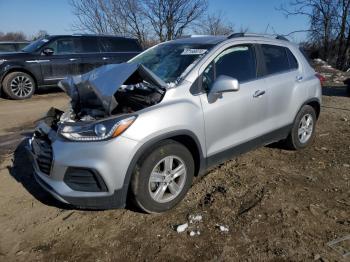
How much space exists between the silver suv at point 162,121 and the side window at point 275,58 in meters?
0.02

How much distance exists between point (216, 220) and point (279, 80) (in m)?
2.15

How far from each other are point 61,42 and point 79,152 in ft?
28.1

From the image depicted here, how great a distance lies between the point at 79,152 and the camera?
3197 mm

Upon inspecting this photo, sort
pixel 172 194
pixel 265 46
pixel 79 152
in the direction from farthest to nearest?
pixel 265 46, pixel 172 194, pixel 79 152

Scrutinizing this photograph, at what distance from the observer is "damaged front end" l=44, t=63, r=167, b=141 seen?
3.25 meters

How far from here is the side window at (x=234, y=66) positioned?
398 cm

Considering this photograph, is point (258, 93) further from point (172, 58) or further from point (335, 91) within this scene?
point (335, 91)

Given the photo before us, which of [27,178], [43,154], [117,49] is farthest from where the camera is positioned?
[117,49]

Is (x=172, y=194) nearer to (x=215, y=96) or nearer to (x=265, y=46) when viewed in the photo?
(x=215, y=96)

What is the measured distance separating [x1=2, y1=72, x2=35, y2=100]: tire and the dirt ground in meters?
5.78

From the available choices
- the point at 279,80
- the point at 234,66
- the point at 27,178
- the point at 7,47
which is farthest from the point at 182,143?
the point at 7,47

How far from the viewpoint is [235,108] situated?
13.4 ft

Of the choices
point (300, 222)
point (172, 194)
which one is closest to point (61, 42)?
point (172, 194)

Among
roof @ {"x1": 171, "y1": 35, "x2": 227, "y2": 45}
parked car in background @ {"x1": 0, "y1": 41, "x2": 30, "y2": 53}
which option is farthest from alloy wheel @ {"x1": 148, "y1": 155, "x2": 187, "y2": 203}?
parked car in background @ {"x1": 0, "y1": 41, "x2": 30, "y2": 53}
